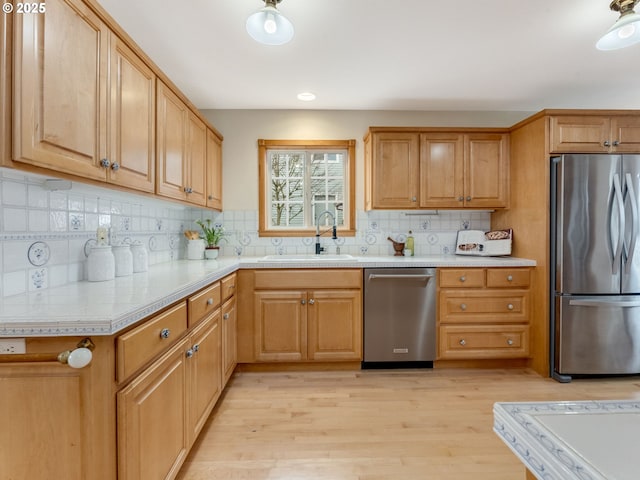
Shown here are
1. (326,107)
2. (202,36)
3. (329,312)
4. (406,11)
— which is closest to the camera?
(406,11)

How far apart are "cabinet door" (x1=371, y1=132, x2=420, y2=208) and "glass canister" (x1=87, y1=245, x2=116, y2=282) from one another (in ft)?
6.87

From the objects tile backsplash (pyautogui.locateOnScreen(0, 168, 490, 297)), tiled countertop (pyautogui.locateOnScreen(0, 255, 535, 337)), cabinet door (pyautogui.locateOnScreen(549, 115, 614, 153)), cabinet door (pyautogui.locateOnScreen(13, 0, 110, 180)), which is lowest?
tiled countertop (pyautogui.locateOnScreen(0, 255, 535, 337))

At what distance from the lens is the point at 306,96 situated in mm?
→ 2801

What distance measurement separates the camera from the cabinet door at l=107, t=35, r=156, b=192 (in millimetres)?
1396

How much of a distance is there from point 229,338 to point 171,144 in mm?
1390

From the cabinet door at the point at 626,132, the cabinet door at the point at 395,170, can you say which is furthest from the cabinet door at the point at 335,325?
the cabinet door at the point at 626,132

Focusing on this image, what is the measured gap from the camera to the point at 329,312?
99.0 inches

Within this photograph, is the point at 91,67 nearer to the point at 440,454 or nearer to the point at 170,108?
the point at 170,108

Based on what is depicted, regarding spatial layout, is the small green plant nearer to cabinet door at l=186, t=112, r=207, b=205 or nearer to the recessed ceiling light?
cabinet door at l=186, t=112, r=207, b=205

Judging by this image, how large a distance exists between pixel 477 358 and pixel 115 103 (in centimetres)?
302

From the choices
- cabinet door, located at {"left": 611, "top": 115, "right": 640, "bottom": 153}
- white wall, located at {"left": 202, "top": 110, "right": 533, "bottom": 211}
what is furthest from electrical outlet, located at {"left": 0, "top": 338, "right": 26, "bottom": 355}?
cabinet door, located at {"left": 611, "top": 115, "right": 640, "bottom": 153}

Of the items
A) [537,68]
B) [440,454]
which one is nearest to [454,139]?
[537,68]

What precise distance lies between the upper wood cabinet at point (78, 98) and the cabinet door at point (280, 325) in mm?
1288

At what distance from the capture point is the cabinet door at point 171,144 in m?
1.83
